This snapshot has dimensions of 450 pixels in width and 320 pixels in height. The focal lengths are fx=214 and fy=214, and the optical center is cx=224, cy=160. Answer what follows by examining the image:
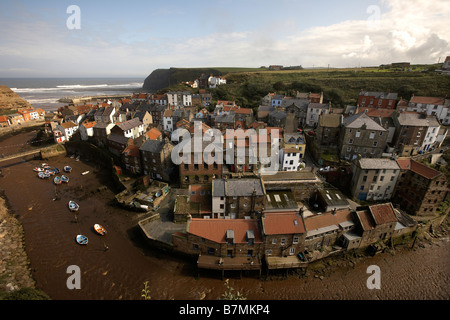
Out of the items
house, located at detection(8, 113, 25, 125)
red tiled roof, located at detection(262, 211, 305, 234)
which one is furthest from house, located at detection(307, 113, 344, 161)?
house, located at detection(8, 113, 25, 125)

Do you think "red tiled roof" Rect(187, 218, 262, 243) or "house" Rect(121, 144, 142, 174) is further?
"house" Rect(121, 144, 142, 174)

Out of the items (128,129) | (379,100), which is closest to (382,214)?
(379,100)

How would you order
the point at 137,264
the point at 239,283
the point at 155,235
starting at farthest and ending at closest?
1. the point at 155,235
2. the point at 137,264
3. the point at 239,283

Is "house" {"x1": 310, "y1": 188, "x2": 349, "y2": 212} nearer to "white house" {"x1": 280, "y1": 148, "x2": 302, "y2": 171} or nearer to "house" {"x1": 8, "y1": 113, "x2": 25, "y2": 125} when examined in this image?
"white house" {"x1": 280, "y1": 148, "x2": 302, "y2": 171}

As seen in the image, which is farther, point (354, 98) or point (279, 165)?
point (354, 98)

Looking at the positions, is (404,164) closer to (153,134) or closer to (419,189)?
(419,189)

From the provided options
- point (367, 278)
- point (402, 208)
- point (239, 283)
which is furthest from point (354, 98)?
point (239, 283)

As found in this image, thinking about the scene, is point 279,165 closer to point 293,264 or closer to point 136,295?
point 293,264
